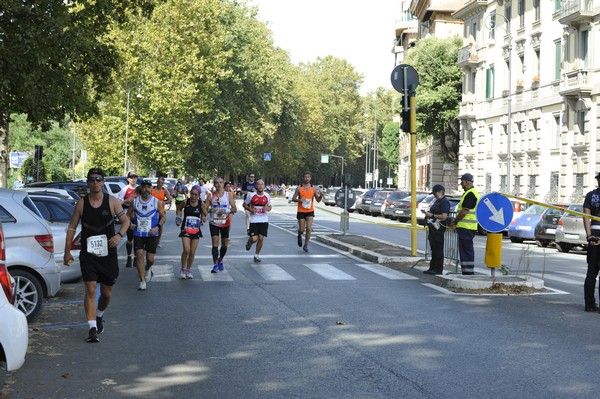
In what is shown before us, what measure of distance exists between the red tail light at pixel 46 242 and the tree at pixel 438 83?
56031mm

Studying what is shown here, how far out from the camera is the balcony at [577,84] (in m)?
43.1

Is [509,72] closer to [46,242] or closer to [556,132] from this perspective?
[556,132]

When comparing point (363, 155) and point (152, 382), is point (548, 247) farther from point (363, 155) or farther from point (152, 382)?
point (363, 155)

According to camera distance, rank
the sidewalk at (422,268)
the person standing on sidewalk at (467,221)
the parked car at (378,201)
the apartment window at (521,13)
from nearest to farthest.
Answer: the sidewalk at (422,268), the person standing on sidewalk at (467,221), the apartment window at (521,13), the parked car at (378,201)

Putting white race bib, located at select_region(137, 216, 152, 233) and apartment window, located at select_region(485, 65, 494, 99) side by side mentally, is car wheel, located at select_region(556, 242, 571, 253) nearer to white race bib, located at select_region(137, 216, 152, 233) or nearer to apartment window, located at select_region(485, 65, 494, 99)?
white race bib, located at select_region(137, 216, 152, 233)

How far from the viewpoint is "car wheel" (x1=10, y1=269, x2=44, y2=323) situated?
10906 millimetres

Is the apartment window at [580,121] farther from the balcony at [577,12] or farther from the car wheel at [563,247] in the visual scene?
the car wheel at [563,247]

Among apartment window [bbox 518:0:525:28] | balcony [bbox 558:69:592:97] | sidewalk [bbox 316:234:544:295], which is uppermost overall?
apartment window [bbox 518:0:525:28]

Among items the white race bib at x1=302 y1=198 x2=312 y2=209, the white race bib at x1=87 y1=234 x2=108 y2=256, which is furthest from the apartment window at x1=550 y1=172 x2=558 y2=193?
the white race bib at x1=87 y1=234 x2=108 y2=256

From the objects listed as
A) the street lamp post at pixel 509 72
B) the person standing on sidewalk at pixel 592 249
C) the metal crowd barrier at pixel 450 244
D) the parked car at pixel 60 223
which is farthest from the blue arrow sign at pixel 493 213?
Result: the street lamp post at pixel 509 72

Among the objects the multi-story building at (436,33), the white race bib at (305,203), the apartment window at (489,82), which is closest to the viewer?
the white race bib at (305,203)

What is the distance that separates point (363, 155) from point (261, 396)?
148292mm

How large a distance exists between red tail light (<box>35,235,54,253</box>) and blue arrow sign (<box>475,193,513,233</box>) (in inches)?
254

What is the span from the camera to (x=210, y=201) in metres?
17.7
